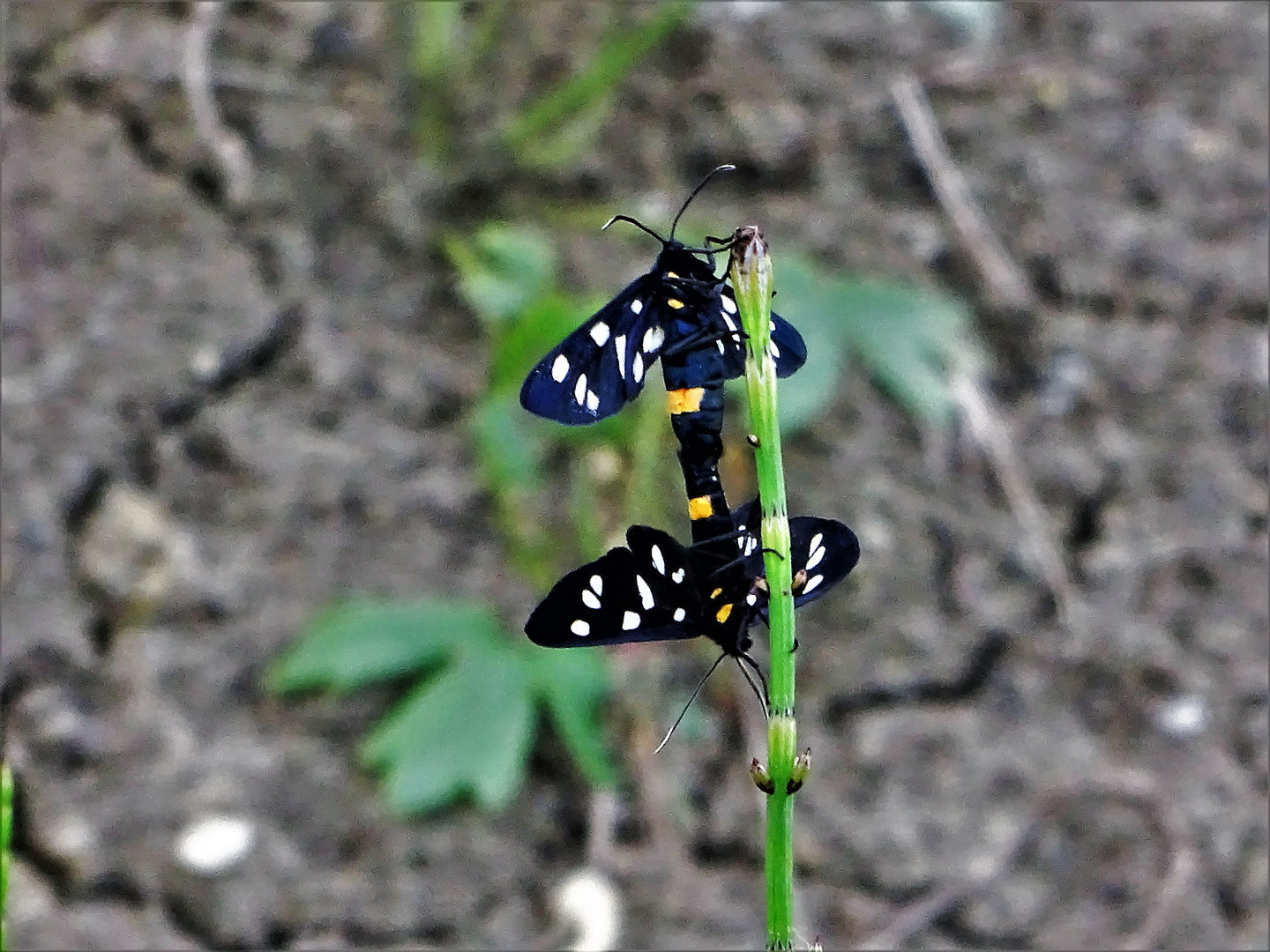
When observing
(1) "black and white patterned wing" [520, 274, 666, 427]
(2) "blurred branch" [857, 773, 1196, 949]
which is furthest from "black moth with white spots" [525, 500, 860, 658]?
(2) "blurred branch" [857, 773, 1196, 949]

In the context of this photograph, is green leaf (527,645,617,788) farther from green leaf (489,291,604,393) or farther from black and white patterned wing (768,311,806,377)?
black and white patterned wing (768,311,806,377)

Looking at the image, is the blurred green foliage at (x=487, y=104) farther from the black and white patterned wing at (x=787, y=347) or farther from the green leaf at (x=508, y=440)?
the black and white patterned wing at (x=787, y=347)

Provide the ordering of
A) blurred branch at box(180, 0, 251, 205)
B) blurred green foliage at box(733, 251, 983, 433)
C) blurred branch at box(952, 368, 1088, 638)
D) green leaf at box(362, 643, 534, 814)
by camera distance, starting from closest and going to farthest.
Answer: green leaf at box(362, 643, 534, 814), blurred green foliage at box(733, 251, 983, 433), blurred branch at box(952, 368, 1088, 638), blurred branch at box(180, 0, 251, 205)

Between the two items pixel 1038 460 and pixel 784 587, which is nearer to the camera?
pixel 784 587

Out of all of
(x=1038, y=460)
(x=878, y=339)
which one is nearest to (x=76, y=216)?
(x=878, y=339)

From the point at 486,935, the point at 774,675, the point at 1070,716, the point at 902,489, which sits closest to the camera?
the point at 774,675

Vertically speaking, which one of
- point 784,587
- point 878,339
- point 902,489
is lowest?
point 784,587

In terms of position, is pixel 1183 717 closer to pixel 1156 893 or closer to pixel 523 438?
pixel 1156 893

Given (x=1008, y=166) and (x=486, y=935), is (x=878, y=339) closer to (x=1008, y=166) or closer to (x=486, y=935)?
(x=1008, y=166)
